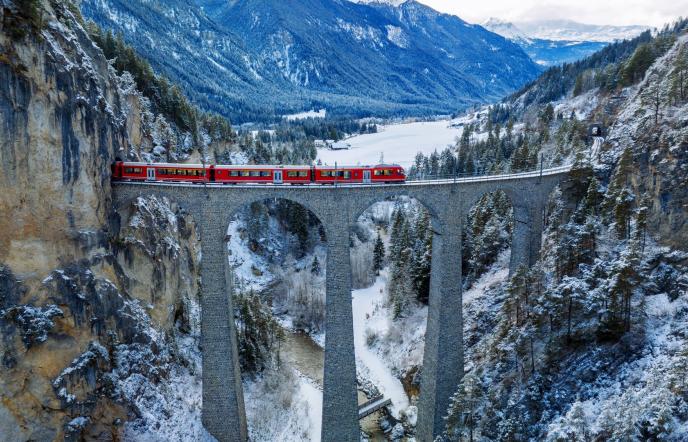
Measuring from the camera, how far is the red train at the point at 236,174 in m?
34.0

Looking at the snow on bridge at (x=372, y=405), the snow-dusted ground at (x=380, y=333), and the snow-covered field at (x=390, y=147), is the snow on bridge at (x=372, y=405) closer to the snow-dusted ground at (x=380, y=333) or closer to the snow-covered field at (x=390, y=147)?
the snow-dusted ground at (x=380, y=333)

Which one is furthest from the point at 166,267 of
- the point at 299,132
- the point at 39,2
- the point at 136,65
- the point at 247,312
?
the point at 299,132

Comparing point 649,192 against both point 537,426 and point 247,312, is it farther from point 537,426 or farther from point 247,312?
point 247,312

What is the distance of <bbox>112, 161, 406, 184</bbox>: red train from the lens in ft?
111

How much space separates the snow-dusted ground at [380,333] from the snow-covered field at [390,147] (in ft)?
181

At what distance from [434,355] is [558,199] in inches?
855

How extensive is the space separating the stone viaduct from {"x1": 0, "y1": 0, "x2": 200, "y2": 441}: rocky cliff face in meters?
4.01

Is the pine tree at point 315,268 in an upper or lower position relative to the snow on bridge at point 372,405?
upper

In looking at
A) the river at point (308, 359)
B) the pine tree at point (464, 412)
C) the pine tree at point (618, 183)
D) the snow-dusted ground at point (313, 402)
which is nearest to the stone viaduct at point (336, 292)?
the pine tree at point (464, 412)

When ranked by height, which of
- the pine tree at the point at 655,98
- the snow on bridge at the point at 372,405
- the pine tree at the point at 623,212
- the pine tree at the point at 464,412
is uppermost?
the pine tree at the point at 655,98

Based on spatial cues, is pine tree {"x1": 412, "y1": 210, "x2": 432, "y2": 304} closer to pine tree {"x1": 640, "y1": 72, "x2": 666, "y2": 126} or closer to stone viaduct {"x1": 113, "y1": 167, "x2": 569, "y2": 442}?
stone viaduct {"x1": 113, "y1": 167, "x2": 569, "y2": 442}

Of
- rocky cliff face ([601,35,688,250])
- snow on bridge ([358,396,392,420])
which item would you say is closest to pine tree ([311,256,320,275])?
snow on bridge ([358,396,392,420])

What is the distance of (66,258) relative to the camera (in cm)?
2930

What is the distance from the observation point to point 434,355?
119ft
